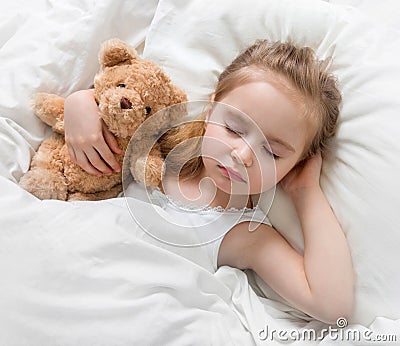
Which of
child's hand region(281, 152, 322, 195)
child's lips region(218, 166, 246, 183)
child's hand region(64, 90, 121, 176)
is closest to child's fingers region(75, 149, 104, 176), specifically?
child's hand region(64, 90, 121, 176)

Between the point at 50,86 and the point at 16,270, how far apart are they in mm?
394

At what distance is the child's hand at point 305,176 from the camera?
1.02 m

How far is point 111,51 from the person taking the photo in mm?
978

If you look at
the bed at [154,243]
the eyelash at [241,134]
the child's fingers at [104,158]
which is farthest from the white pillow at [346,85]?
the child's fingers at [104,158]

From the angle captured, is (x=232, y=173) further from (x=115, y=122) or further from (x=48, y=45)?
(x=48, y=45)

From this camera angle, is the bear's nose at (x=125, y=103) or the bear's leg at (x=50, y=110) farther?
the bear's leg at (x=50, y=110)

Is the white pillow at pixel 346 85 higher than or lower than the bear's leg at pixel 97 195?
higher

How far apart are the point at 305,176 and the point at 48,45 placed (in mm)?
564

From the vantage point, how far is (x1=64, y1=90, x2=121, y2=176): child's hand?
992 mm

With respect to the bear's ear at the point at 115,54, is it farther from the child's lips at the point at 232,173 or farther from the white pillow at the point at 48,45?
the child's lips at the point at 232,173

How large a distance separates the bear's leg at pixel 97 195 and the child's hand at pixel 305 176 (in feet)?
1.04

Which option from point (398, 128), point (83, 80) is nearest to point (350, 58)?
point (398, 128)

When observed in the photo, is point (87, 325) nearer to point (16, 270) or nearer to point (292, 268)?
point (16, 270)

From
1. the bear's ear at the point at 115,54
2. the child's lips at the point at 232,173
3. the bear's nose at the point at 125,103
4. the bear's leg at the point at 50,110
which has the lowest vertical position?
the bear's leg at the point at 50,110
